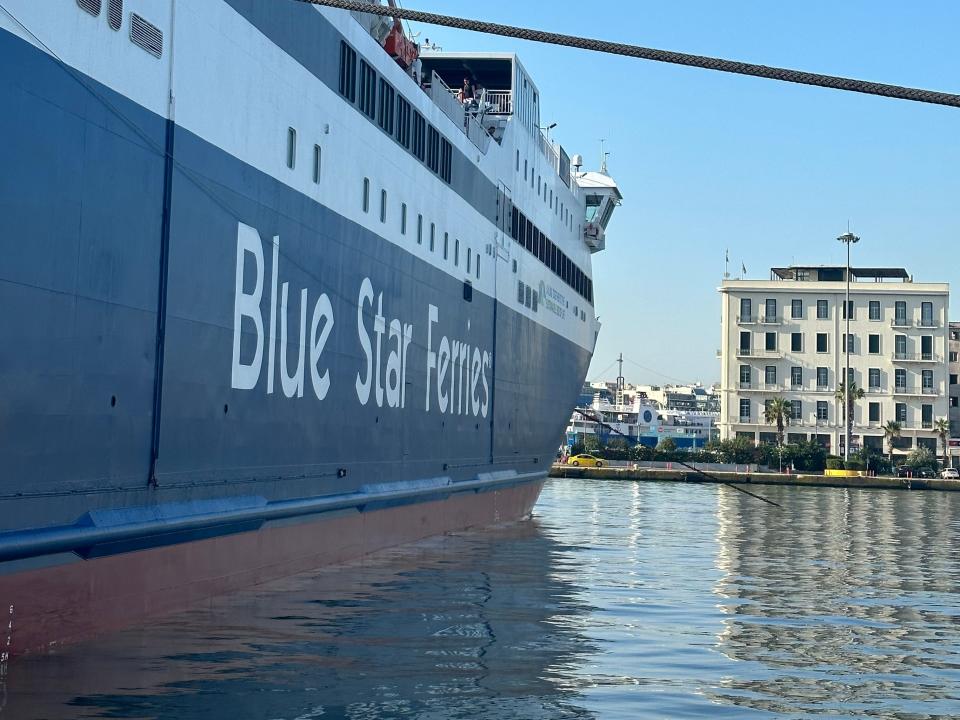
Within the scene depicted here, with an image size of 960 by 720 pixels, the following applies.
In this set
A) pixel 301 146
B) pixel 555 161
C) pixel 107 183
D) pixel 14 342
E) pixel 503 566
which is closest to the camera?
pixel 14 342

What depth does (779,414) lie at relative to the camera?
81.4 metres

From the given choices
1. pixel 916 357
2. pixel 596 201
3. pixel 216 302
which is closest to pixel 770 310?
pixel 916 357

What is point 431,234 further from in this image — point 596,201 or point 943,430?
point 943,430

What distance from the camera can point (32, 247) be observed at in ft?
29.7

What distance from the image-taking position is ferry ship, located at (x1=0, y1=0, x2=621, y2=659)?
364 inches

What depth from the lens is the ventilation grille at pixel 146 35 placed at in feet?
35.1

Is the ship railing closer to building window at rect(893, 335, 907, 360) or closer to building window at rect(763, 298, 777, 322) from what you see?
building window at rect(763, 298, 777, 322)

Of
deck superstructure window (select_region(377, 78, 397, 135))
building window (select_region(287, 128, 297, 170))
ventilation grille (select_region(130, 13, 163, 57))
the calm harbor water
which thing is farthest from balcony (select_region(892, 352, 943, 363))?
ventilation grille (select_region(130, 13, 163, 57))

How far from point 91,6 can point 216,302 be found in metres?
3.25

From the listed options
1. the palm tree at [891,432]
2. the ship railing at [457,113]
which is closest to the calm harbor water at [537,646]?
the ship railing at [457,113]

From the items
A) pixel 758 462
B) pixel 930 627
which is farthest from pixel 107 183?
pixel 758 462

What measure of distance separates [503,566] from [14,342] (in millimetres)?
11047

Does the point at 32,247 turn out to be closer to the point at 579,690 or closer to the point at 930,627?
the point at 579,690

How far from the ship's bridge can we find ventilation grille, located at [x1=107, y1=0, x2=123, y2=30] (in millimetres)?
27719
